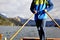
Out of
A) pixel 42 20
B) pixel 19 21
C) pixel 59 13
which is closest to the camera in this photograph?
pixel 42 20

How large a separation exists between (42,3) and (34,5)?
0.06 metres

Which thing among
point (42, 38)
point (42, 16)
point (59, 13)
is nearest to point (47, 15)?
point (42, 16)

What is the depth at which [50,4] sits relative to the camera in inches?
59.9

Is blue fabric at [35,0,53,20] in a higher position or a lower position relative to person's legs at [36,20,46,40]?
higher

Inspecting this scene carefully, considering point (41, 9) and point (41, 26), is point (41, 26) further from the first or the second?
point (41, 9)

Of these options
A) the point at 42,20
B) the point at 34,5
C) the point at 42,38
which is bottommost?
the point at 42,38

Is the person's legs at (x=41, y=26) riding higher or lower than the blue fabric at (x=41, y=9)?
lower

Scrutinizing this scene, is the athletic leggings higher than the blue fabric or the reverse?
the reverse

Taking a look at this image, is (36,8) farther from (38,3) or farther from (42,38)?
(42,38)

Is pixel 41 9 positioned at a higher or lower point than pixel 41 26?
higher

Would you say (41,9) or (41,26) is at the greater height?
(41,9)

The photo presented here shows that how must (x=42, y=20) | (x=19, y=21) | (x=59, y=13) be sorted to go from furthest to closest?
1. (x=59, y=13)
2. (x=19, y=21)
3. (x=42, y=20)

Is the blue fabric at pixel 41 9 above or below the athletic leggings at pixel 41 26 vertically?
above

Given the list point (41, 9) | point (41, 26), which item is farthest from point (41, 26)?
point (41, 9)
